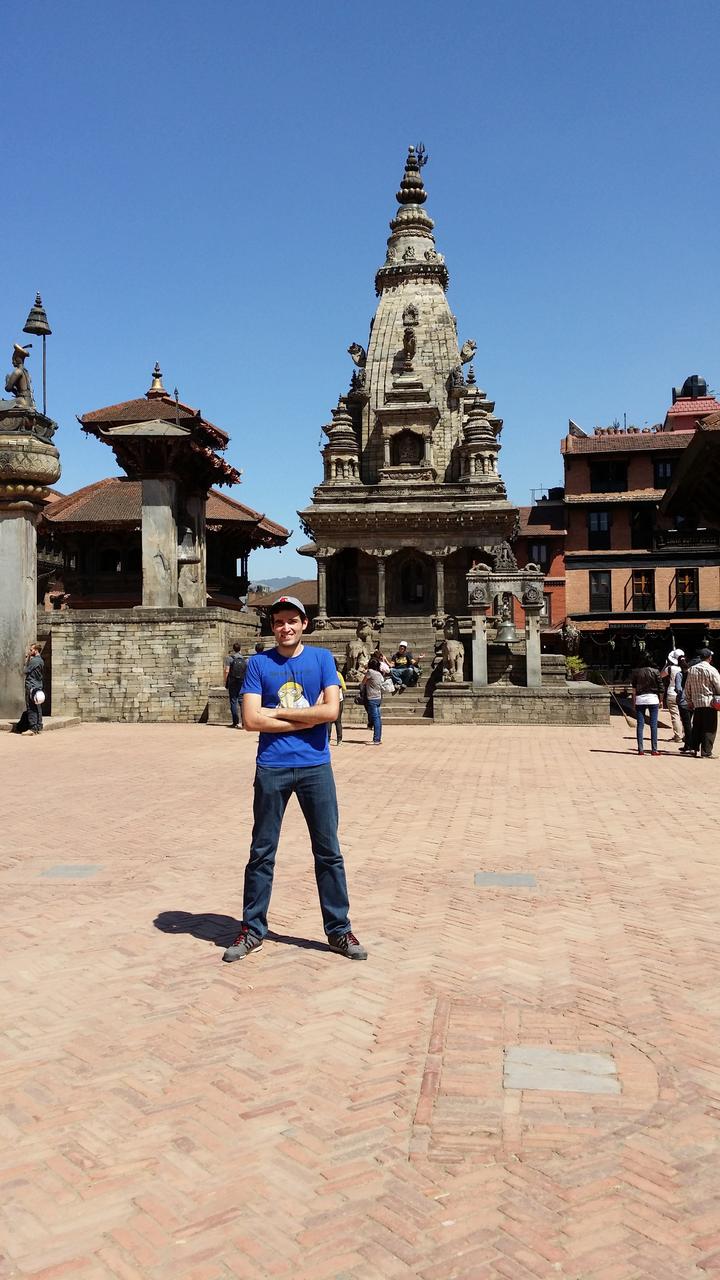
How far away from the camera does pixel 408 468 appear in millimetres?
37312

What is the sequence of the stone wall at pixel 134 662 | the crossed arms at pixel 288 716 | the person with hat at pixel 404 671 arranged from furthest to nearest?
the person with hat at pixel 404 671
the stone wall at pixel 134 662
the crossed arms at pixel 288 716

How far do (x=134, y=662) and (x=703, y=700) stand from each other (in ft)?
48.3

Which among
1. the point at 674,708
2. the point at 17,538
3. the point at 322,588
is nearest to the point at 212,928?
the point at 674,708

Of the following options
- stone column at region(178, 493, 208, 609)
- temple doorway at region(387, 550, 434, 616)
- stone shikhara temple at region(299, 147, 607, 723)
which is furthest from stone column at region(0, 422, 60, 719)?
temple doorway at region(387, 550, 434, 616)

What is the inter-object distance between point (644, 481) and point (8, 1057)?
45053 millimetres

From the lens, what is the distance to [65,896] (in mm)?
6246

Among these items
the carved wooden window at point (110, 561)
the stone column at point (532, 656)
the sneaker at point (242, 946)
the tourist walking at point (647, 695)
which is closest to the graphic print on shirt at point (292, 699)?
the sneaker at point (242, 946)

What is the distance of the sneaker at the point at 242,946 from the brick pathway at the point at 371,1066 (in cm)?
7

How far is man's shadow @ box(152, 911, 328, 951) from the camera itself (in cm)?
523

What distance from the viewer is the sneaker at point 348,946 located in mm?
4914

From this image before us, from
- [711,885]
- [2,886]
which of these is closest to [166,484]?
[2,886]

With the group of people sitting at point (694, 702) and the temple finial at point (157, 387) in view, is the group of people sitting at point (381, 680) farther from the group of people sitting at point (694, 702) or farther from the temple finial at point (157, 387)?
the temple finial at point (157, 387)

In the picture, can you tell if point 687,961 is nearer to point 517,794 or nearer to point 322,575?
point 517,794

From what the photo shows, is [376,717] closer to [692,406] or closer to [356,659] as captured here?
[356,659]
